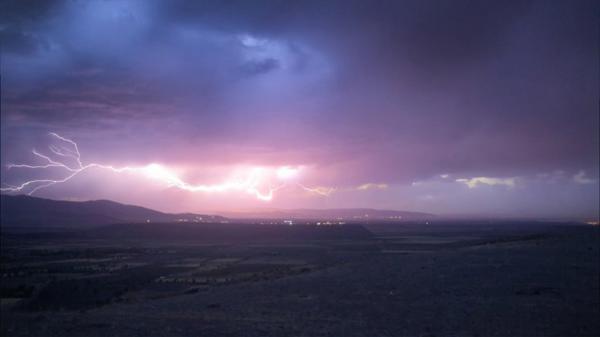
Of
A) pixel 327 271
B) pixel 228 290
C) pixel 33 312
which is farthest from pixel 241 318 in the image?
pixel 327 271

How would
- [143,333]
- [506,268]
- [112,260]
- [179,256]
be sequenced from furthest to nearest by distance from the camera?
1. [179,256]
2. [112,260]
3. [506,268]
4. [143,333]

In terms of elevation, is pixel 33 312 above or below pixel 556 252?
below

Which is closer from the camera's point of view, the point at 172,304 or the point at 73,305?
the point at 172,304

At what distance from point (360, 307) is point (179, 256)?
4731 centimetres

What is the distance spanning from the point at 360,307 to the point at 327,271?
1214cm

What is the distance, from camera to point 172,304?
24.5m

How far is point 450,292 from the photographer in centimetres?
2484

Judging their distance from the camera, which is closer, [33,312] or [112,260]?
[33,312]

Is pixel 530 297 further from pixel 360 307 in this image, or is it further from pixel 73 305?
pixel 73 305

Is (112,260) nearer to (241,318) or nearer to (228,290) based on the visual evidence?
(228,290)

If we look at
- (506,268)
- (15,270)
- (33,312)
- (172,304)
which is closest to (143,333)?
(172,304)

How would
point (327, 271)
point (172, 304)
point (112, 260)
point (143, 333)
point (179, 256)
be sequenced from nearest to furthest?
point (143, 333), point (172, 304), point (327, 271), point (112, 260), point (179, 256)

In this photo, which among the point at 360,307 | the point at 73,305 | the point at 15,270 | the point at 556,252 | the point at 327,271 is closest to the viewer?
the point at 360,307

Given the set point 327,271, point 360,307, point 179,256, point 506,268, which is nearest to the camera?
point 360,307
